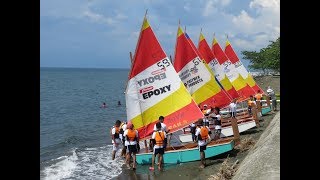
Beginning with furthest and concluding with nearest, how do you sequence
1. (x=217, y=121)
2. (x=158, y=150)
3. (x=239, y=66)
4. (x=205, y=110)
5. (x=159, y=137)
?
(x=239, y=66) → (x=205, y=110) → (x=217, y=121) → (x=158, y=150) → (x=159, y=137)

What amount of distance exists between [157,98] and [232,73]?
14126mm

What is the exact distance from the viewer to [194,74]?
21.0 metres

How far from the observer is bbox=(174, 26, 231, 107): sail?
68.0 ft

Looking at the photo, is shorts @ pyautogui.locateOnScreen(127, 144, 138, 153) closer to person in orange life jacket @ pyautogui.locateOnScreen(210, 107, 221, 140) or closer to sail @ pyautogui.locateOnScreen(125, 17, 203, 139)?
sail @ pyautogui.locateOnScreen(125, 17, 203, 139)

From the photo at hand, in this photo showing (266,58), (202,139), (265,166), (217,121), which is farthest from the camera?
(266,58)

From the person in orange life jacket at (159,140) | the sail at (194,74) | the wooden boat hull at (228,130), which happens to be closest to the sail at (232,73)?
the sail at (194,74)

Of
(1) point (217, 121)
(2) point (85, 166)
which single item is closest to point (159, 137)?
(1) point (217, 121)

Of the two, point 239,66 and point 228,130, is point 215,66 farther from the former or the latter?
point 228,130

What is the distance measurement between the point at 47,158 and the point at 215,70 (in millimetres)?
12428

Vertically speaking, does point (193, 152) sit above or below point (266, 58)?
below

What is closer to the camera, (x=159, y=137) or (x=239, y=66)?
(x=159, y=137)

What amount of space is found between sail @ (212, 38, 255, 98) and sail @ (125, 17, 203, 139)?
41.8 ft
